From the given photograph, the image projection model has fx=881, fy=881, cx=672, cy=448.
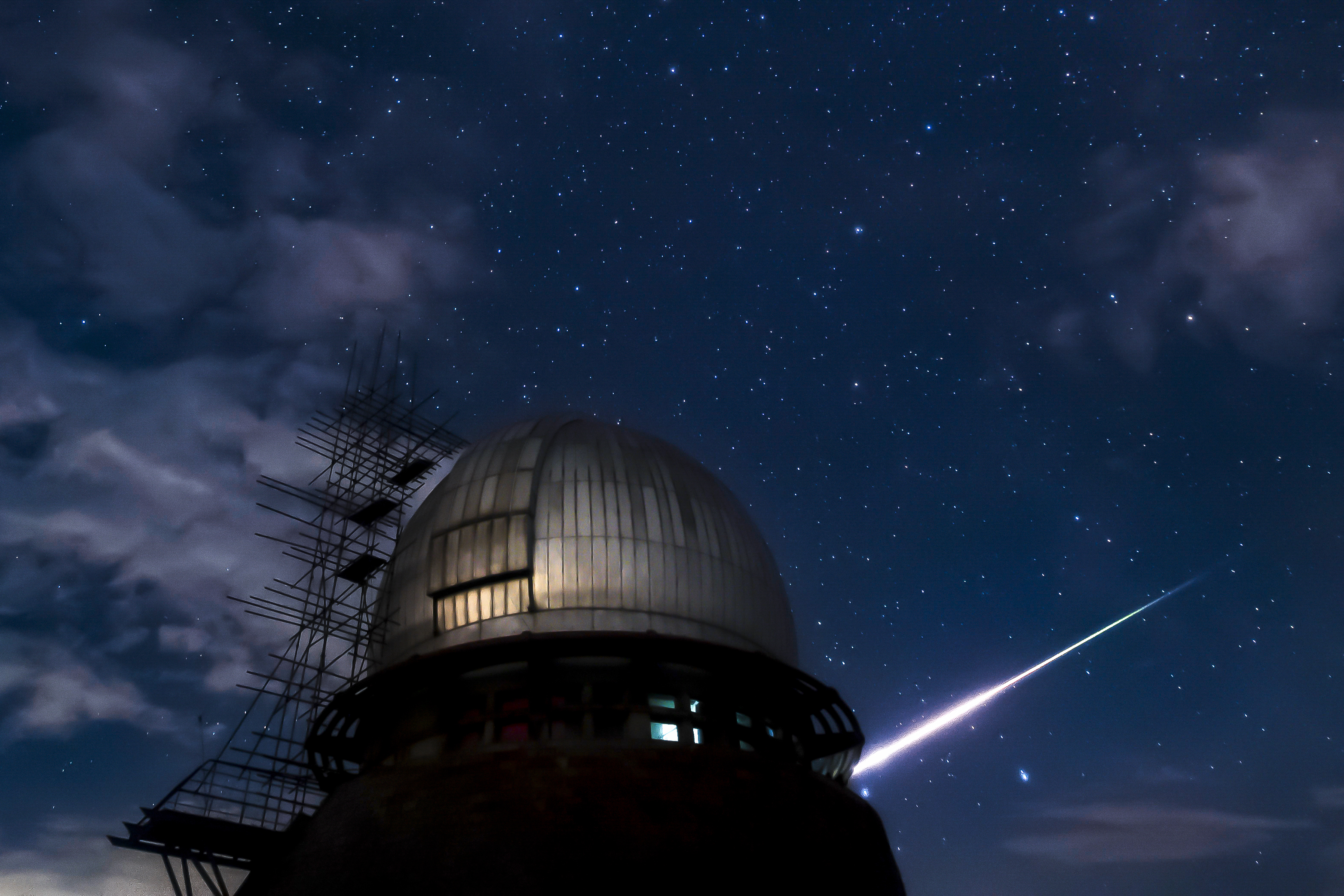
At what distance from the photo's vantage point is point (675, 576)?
19.7m

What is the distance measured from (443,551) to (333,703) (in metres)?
3.95

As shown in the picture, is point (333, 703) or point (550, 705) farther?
point (333, 703)

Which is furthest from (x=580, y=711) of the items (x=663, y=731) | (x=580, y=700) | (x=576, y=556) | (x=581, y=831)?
(x=576, y=556)

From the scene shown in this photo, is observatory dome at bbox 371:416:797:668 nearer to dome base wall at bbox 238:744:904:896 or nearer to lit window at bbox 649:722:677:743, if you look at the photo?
lit window at bbox 649:722:677:743

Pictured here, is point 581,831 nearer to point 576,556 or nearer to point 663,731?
point 663,731

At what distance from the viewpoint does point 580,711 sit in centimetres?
1719

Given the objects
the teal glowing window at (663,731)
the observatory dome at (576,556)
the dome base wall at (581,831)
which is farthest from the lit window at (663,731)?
the observatory dome at (576,556)

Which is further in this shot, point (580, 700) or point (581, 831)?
point (580, 700)

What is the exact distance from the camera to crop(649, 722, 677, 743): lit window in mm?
17703

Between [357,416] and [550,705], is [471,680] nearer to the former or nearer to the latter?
[550,705]

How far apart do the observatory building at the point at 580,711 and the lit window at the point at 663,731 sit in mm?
33

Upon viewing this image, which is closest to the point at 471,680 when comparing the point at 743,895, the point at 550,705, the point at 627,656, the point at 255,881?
the point at 550,705

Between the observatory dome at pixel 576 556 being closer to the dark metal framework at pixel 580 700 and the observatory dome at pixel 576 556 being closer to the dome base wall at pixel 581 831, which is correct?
the dark metal framework at pixel 580 700

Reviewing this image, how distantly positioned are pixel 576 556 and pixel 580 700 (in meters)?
3.05
